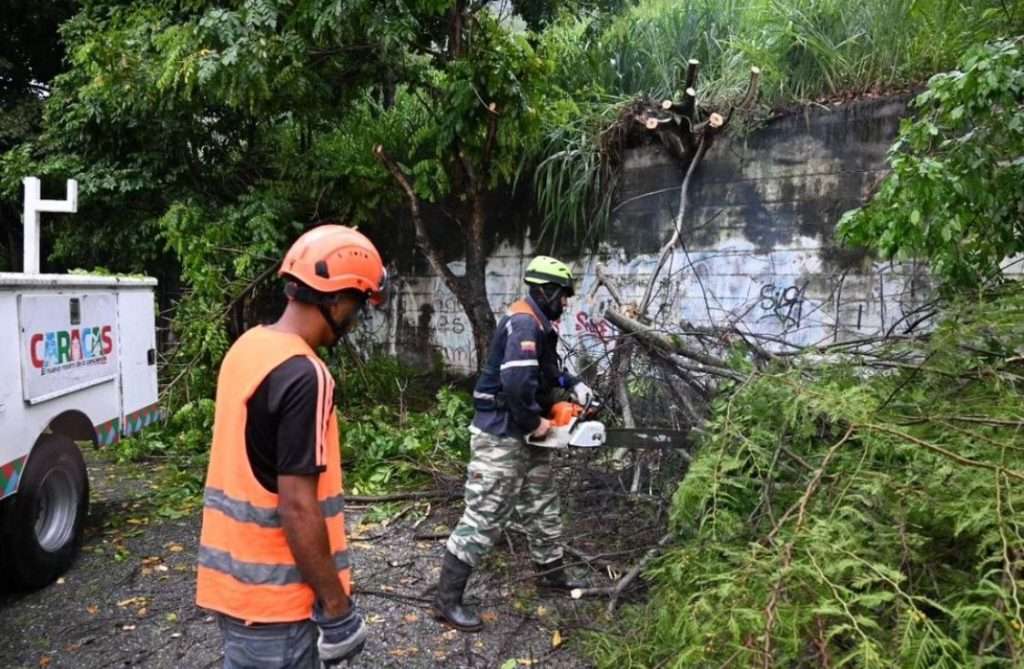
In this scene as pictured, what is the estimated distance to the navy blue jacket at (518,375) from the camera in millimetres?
3572

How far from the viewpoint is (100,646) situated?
3.53 m

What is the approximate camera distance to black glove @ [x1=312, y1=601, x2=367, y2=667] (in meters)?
1.98

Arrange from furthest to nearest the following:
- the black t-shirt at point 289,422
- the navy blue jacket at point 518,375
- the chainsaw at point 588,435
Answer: the chainsaw at point 588,435 < the navy blue jacket at point 518,375 < the black t-shirt at point 289,422

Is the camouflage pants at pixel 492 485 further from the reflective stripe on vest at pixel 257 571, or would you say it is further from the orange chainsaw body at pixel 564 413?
the reflective stripe on vest at pixel 257 571

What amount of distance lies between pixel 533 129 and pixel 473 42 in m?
0.82

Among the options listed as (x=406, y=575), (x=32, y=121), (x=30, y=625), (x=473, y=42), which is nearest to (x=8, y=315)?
(x=30, y=625)

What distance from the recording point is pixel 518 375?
3.56 metres

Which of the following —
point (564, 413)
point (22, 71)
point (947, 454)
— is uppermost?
point (22, 71)

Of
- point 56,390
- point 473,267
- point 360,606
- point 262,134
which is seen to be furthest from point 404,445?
point 262,134

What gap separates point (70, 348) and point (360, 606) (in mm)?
2087

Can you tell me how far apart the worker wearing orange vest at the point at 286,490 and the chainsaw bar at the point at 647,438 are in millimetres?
1967

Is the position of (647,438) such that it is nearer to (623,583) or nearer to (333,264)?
(623,583)

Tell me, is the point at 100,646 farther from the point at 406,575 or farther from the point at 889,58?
the point at 889,58

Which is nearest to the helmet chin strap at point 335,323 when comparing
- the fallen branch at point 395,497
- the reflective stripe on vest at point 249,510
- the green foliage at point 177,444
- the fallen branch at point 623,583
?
the reflective stripe on vest at point 249,510
